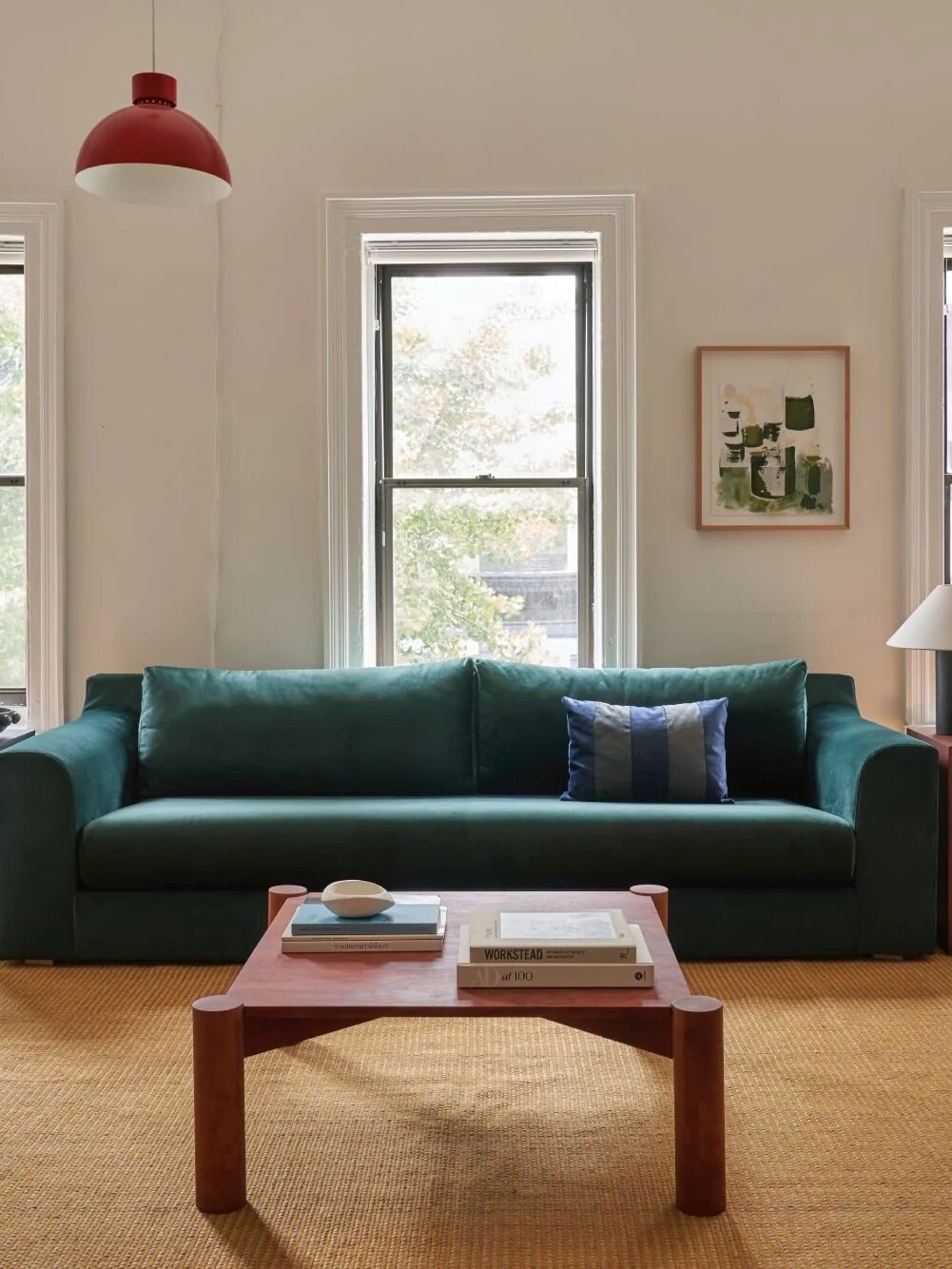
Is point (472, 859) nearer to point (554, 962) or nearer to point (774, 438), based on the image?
point (554, 962)

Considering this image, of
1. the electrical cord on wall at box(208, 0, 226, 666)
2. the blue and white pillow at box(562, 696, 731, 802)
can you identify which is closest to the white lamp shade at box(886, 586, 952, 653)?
the blue and white pillow at box(562, 696, 731, 802)

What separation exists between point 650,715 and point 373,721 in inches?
37.1

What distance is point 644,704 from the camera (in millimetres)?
4172

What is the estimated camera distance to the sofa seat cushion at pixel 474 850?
358 cm

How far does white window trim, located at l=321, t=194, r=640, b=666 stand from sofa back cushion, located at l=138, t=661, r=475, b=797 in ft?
1.71

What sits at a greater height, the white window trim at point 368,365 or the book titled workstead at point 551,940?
the white window trim at point 368,365

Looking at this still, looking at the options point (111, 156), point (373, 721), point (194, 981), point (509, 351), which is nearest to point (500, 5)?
point (509, 351)

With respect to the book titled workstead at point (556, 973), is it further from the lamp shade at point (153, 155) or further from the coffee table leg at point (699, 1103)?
the lamp shade at point (153, 155)

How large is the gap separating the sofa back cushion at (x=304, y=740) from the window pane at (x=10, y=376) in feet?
4.15

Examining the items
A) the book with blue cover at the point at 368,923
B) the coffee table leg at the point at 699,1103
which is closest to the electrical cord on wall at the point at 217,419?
the book with blue cover at the point at 368,923

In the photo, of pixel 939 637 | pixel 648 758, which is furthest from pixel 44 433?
pixel 939 637

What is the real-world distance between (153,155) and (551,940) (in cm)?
210

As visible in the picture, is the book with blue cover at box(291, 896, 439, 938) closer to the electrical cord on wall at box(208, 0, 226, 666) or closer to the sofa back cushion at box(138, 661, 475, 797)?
the sofa back cushion at box(138, 661, 475, 797)

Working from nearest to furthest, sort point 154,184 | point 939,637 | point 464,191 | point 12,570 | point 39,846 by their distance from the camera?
point 154,184, point 39,846, point 939,637, point 464,191, point 12,570
